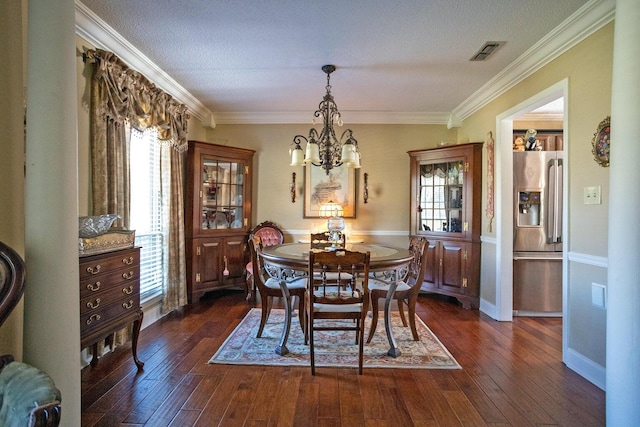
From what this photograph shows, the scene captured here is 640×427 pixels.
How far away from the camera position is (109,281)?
215 centimetres

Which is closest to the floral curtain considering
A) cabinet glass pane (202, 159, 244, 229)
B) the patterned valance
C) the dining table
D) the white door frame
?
the patterned valance

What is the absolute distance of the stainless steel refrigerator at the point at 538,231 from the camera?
3.71 metres

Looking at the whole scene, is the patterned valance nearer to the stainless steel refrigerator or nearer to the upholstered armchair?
the upholstered armchair

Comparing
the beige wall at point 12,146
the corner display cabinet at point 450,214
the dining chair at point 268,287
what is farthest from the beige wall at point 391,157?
the dining chair at point 268,287

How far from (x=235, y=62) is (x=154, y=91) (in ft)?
3.05

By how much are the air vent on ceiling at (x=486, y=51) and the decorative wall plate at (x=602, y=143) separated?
110 centimetres

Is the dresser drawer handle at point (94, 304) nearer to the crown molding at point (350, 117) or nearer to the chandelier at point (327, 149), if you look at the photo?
the chandelier at point (327, 149)

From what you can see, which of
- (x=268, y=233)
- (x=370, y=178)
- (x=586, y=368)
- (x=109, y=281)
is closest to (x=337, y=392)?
(x=109, y=281)

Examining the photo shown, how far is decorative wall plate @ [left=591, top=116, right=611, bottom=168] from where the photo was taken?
2.22m

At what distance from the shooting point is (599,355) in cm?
228

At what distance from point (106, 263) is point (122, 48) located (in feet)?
6.41

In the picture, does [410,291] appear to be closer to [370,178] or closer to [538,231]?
[538,231]

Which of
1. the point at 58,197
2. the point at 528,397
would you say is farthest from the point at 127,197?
the point at 528,397

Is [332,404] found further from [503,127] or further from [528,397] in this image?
[503,127]
